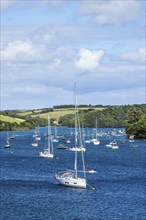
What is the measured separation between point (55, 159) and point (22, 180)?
62207mm

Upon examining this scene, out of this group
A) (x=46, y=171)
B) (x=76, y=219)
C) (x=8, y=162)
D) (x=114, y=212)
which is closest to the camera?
(x=76, y=219)

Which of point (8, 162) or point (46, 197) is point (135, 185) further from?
point (8, 162)

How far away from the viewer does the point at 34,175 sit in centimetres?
14050

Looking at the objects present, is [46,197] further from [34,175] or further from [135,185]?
[34,175]

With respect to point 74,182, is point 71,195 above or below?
below

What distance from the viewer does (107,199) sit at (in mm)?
104812

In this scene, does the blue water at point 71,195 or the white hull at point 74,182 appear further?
the white hull at point 74,182

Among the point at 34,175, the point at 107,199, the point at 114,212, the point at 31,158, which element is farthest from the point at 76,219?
the point at 31,158

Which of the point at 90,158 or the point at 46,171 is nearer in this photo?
the point at 46,171

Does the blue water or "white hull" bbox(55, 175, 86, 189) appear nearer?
the blue water

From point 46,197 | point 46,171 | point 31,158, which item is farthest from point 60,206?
point 31,158

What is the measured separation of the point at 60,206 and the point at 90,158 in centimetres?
9859

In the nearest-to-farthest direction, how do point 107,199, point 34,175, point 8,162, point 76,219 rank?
point 76,219 → point 107,199 → point 34,175 → point 8,162

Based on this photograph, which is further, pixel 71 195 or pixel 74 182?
pixel 74 182
